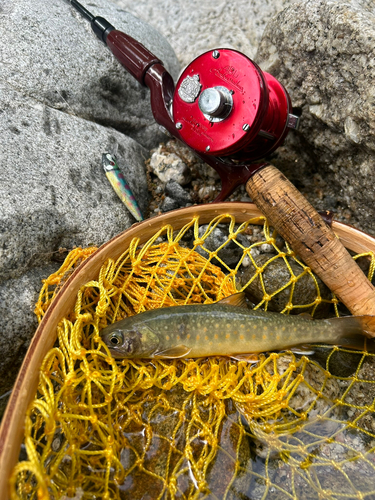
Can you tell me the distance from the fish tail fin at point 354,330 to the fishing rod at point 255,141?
0.05 metres

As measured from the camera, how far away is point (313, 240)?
2.45 m

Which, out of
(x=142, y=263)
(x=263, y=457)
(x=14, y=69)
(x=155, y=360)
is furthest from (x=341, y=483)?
(x=14, y=69)

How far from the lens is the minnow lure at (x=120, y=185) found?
3.18 meters

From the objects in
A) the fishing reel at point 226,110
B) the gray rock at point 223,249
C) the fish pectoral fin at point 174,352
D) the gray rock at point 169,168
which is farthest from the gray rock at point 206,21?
the fish pectoral fin at point 174,352

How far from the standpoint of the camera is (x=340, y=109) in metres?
2.85

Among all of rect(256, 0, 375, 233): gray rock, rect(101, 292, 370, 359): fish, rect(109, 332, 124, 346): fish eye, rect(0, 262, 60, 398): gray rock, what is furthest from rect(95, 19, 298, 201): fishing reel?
rect(0, 262, 60, 398): gray rock

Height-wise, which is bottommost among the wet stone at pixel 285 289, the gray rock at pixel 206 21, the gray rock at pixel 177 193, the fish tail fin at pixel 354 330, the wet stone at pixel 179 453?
the wet stone at pixel 179 453

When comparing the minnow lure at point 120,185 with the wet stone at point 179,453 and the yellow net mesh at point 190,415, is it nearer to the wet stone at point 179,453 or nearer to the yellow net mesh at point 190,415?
the yellow net mesh at point 190,415

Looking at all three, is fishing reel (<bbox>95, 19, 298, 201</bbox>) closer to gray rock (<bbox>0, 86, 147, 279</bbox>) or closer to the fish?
gray rock (<bbox>0, 86, 147, 279</bbox>)

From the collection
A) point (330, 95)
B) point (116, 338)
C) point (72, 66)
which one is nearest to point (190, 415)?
point (116, 338)

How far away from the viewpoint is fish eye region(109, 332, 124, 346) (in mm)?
2230

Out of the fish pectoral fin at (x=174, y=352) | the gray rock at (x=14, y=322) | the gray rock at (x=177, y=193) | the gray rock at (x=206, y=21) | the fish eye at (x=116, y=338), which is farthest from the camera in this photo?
the gray rock at (x=206, y=21)

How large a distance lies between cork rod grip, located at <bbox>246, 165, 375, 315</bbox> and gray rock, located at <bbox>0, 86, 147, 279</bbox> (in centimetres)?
128

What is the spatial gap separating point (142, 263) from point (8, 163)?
3.81 ft
